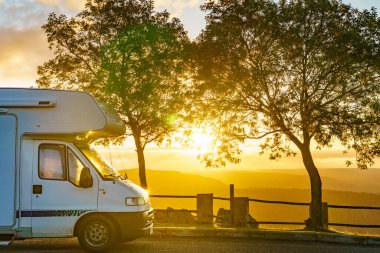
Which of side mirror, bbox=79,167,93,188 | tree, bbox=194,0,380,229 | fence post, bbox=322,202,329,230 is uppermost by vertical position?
tree, bbox=194,0,380,229

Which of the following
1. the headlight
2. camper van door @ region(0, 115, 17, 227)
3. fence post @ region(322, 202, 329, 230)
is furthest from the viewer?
fence post @ region(322, 202, 329, 230)

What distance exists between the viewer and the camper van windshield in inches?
470

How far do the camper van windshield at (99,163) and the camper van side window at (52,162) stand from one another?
0.42 m

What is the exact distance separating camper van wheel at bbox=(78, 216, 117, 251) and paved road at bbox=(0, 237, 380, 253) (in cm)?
50

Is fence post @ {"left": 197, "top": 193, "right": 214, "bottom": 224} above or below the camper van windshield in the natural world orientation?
below

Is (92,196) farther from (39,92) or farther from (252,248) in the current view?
(252,248)

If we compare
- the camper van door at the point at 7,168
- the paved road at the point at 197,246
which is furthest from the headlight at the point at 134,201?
the camper van door at the point at 7,168

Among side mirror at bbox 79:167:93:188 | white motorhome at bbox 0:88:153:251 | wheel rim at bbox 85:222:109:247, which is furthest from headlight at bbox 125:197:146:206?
side mirror at bbox 79:167:93:188

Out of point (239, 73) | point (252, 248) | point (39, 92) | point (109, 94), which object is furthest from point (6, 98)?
point (109, 94)

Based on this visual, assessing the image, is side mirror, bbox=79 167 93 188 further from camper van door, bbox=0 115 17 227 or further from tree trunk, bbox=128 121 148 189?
tree trunk, bbox=128 121 148 189

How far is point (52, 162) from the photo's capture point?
11773 mm

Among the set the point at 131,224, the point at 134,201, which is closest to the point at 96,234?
the point at 131,224

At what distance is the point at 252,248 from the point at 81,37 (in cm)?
1909

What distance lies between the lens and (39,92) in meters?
11.9
